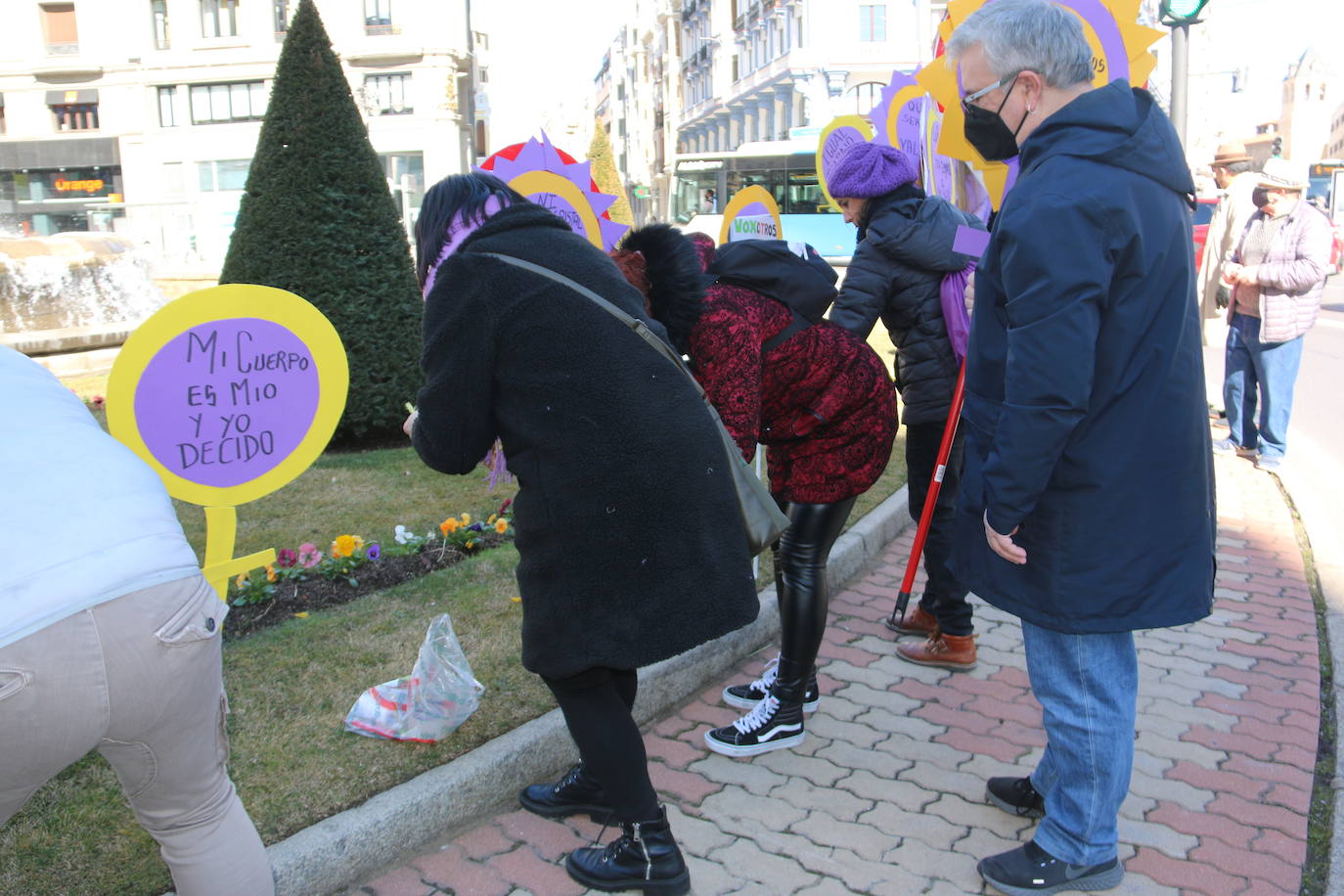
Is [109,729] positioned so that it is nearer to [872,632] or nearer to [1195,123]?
[872,632]

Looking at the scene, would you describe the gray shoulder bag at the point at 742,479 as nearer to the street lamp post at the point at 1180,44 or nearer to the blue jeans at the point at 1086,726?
the blue jeans at the point at 1086,726

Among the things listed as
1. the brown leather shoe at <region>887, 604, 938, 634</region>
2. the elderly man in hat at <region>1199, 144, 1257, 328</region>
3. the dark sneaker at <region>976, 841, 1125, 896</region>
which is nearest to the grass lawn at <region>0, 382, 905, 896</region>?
the brown leather shoe at <region>887, 604, 938, 634</region>

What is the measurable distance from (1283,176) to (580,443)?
6.31m

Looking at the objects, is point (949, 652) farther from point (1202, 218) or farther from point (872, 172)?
point (1202, 218)

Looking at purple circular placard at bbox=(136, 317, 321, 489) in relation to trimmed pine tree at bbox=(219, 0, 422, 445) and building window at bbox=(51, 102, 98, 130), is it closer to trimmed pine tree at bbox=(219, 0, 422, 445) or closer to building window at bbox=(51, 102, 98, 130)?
trimmed pine tree at bbox=(219, 0, 422, 445)

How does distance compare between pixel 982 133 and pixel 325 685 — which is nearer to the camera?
pixel 982 133

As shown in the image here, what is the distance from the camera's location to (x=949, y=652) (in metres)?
3.91

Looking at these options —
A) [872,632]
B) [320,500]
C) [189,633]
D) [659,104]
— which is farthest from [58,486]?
[659,104]

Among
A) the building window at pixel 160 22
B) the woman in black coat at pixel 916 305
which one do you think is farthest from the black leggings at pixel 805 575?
the building window at pixel 160 22

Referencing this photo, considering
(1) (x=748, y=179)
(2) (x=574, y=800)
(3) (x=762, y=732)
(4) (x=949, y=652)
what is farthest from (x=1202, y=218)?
(1) (x=748, y=179)

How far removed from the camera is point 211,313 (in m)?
3.25

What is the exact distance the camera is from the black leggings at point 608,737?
7.88 ft

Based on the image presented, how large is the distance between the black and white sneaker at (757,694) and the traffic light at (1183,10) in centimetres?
502

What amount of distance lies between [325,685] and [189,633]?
1.81 m
